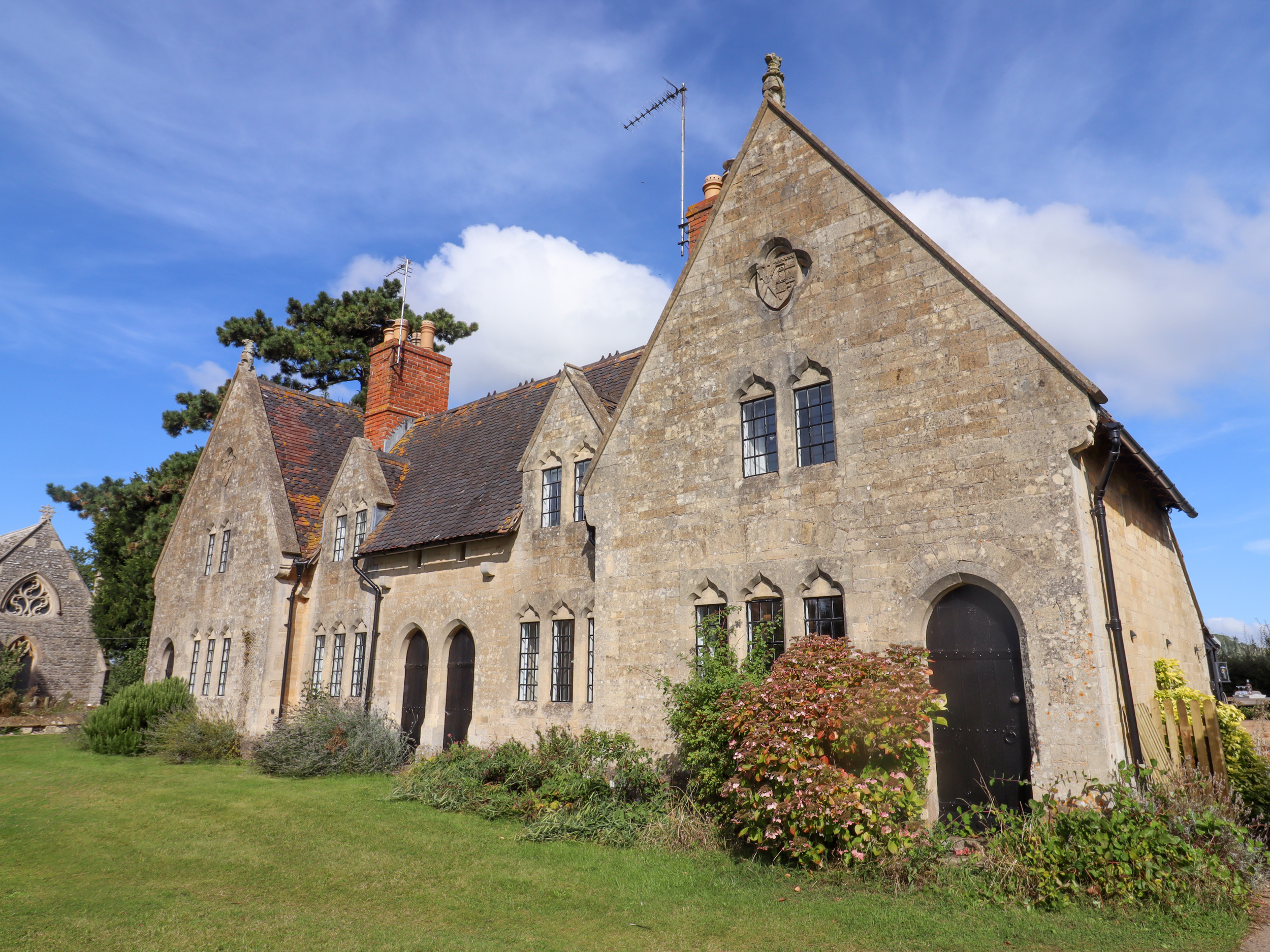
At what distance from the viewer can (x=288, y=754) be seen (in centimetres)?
1703

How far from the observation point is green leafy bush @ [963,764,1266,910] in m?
7.42

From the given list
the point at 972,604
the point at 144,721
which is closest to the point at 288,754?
the point at 144,721

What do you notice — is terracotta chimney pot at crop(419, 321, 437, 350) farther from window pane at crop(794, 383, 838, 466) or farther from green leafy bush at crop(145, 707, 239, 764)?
window pane at crop(794, 383, 838, 466)

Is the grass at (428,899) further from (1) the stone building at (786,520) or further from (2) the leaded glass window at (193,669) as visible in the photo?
(2) the leaded glass window at (193,669)

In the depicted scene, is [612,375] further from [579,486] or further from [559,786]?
[559,786]

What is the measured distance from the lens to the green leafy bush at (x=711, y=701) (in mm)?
A: 10523

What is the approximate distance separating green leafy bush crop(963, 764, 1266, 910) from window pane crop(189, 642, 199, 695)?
2330 centimetres

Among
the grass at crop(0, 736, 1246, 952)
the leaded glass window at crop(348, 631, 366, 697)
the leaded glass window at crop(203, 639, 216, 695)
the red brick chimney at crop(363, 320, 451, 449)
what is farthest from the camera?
the red brick chimney at crop(363, 320, 451, 449)

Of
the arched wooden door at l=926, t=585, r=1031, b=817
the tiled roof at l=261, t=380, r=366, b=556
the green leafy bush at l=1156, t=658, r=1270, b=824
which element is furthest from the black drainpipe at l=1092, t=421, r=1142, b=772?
the tiled roof at l=261, t=380, r=366, b=556

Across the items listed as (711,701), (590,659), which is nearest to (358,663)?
(590,659)

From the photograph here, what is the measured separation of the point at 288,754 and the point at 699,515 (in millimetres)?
10715

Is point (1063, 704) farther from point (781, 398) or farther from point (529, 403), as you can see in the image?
point (529, 403)

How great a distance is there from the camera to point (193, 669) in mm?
24594

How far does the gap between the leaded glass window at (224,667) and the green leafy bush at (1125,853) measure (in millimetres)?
20890
